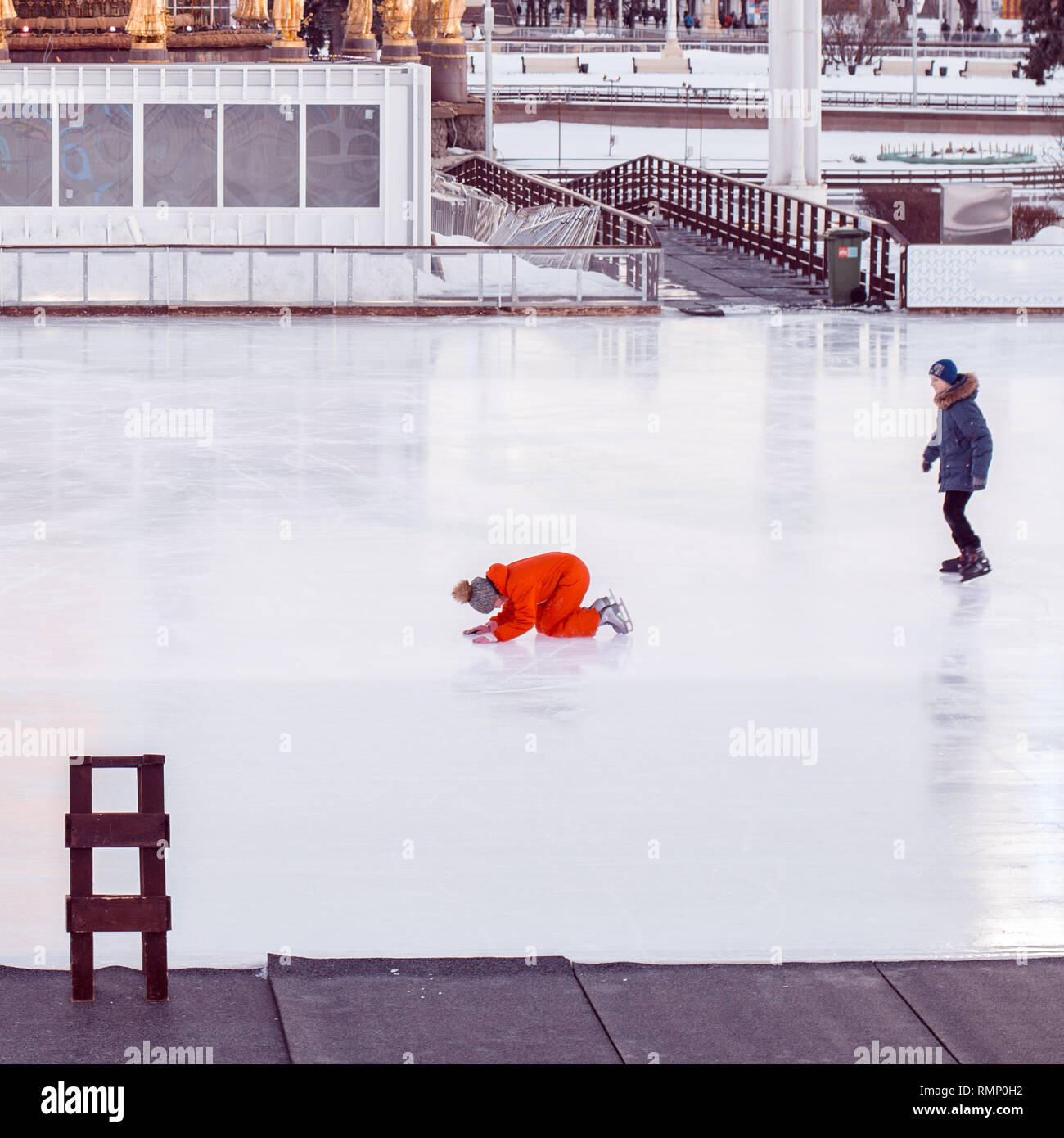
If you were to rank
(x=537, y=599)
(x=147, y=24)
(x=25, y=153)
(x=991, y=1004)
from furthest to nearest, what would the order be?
1. (x=147, y=24)
2. (x=25, y=153)
3. (x=537, y=599)
4. (x=991, y=1004)

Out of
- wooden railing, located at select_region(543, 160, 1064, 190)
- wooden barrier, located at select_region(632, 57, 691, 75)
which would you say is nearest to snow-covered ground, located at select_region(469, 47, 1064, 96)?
wooden barrier, located at select_region(632, 57, 691, 75)

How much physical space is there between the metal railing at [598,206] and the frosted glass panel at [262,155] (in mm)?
4181

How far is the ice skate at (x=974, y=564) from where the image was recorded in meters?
11.1

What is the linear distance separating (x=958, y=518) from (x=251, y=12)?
3289 centimetres

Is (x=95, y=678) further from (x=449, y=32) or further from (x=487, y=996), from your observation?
(x=449, y=32)

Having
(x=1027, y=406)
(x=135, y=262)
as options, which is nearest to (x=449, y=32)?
(x=135, y=262)

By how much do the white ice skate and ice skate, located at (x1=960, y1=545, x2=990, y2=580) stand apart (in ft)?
7.48

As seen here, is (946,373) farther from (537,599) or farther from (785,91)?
(785,91)

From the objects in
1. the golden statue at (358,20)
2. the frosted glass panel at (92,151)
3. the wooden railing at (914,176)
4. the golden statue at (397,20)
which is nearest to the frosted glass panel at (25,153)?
the frosted glass panel at (92,151)

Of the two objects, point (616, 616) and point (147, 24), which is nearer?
point (616, 616)

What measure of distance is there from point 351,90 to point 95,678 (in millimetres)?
19405

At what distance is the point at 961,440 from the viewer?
10828 millimetres

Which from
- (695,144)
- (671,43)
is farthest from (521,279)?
(671,43)

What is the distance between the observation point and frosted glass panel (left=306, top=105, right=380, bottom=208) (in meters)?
27.2
